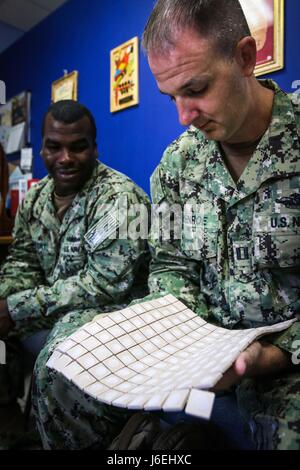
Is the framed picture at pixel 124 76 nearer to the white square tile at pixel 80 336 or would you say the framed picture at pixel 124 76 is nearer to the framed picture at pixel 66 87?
the framed picture at pixel 66 87

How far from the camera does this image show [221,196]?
32.7 inches

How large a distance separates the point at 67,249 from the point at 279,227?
76 centimetres

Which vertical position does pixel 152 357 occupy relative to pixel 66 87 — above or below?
below

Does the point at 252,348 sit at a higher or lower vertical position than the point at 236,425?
higher

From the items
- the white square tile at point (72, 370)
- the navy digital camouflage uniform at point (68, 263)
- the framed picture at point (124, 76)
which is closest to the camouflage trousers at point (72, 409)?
the navy digital camouflage uniform at point (68, 263)

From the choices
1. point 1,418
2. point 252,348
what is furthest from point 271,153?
point 1,418

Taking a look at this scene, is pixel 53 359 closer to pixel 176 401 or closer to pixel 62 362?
pixel 62 362

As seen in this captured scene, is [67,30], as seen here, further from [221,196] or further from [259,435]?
[259,435]

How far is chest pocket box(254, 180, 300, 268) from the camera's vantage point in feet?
2.45

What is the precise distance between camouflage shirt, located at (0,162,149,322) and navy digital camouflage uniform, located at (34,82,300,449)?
0.20m

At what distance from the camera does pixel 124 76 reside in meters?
1.88

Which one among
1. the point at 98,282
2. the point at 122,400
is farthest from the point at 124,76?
the point at 122,400

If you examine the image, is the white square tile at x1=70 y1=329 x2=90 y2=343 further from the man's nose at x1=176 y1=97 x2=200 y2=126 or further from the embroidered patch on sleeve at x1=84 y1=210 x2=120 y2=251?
the embroidered patch on sleeve at x1=84 y1=210 x2=120 y2=251

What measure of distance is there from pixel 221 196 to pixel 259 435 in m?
0.47
